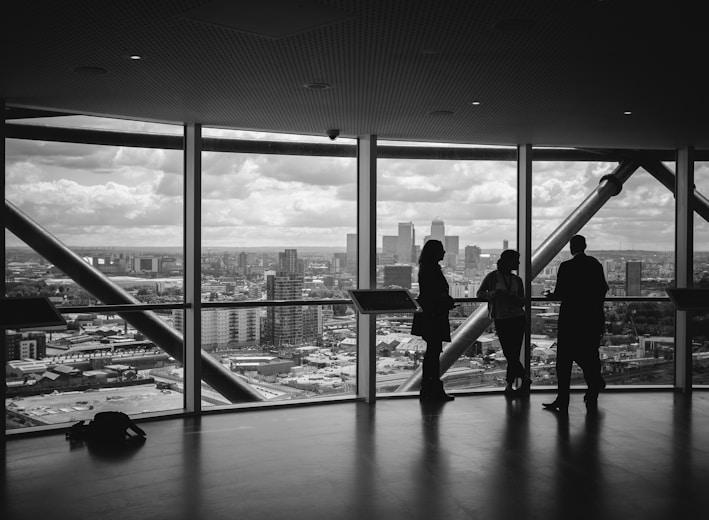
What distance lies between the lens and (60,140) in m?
7.45

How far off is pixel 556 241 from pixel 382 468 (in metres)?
5.26

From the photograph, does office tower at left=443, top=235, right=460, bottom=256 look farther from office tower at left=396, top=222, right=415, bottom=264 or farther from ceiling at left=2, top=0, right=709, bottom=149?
ceiling at left=2, top=0, right=709, bottom=149

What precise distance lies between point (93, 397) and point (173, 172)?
266cm

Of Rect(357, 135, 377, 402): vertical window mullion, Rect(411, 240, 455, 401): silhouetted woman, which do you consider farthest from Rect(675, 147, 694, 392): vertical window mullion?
Rect(357, 135, 377, 402): vertical window mullion

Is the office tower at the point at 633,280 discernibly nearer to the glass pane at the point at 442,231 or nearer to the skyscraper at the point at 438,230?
the glass pane at the point at 442,231

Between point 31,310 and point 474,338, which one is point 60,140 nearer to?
point 31,310

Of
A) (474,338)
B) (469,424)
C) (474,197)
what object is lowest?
(469,424)

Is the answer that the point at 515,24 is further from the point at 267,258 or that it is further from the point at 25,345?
the point at 25,345

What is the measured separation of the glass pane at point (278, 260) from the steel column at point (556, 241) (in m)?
1.49

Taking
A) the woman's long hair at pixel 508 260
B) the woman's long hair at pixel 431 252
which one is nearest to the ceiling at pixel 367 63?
the woman's long hair at pixel 431 252

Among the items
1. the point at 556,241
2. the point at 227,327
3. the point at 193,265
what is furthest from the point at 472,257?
the point at 193,265

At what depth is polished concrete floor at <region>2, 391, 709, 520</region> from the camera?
15.6ft

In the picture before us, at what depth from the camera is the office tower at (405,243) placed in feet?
30.1

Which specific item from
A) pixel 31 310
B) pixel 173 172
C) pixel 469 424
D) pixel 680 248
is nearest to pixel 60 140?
pixel 173 172
